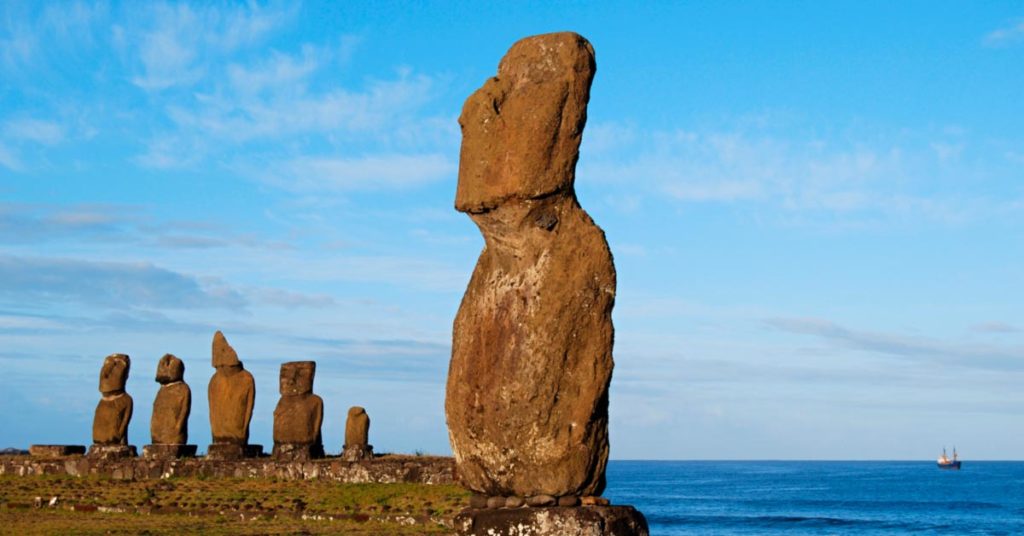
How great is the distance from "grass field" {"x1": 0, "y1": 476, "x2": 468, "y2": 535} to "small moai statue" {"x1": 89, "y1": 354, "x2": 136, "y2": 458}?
2.59m

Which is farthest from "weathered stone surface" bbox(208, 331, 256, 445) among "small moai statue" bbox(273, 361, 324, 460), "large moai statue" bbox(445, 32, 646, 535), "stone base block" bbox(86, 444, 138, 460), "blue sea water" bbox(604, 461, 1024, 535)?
"blue sea water" bbox(604, 461, 1024, 535)

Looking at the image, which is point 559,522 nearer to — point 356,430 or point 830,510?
point 356,430

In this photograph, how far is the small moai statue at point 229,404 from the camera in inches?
1084

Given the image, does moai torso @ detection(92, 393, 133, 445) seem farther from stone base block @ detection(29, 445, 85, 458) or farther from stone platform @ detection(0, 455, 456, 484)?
stone base block @ detection(29, 445, 85, 458)

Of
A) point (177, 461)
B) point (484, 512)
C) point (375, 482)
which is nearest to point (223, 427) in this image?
point (177, 461)

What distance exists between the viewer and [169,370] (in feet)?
94.7

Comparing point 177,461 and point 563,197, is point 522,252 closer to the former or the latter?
point 563,197

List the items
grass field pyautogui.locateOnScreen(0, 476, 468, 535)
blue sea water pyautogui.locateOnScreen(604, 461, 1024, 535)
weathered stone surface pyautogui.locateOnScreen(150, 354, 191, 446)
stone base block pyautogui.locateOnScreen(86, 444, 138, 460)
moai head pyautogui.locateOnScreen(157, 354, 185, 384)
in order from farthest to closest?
blue sea water pyautogui.locateOnScreen(604, 461, 1024, 535), moai head pyautogui.locateOnScreen(157, 354, 185, 384), stone base block pyautogui.locateOnScreen(86, 444, 138, 460), weathered stone surface pyautogui.locateOnScreen(150, 354, 191, 446), grass field pyautogui.locateOnScreen(0, 476, 468, 535)

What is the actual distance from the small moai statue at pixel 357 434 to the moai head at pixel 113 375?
253 inches

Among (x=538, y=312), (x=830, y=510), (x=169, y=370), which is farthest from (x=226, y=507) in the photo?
(x=830, y=510)

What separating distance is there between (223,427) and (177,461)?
53.1 inches

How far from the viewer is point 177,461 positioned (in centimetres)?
2672

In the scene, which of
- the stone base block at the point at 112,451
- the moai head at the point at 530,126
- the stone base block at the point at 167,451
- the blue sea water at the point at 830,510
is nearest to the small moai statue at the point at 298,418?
the stone base block at the point at 167,451

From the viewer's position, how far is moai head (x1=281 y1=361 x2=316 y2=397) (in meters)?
27.0
